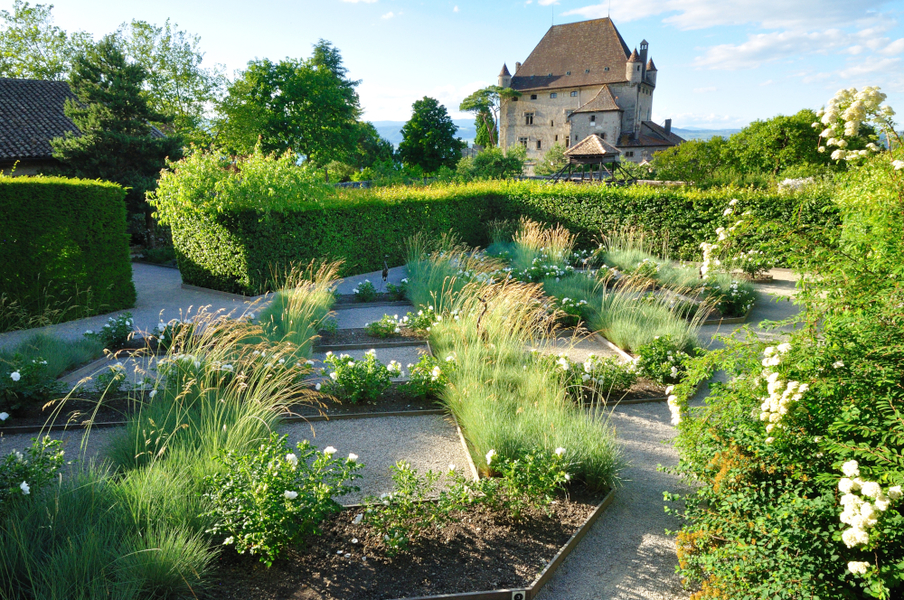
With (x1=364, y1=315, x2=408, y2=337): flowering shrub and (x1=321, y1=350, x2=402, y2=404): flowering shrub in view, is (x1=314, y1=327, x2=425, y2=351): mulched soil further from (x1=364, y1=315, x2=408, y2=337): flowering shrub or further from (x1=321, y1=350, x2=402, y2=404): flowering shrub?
(x1=321, y1=350, x2=402, y2=404): flowering shrub

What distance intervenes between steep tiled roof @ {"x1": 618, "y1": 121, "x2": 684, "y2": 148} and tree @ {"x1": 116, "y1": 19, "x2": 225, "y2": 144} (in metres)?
34.7

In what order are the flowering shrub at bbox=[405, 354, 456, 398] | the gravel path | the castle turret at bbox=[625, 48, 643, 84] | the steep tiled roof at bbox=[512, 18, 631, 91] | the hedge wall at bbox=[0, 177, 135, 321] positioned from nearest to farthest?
1. the gravel path
2. the flowering shrub at bbox=[405, 354, 456, 398]
3. the hedge wall at bbox=[0, 177, 135, 321]
4. the castle turret at bbox=[625, 48, 643, 84]
5. the steep tiled roof at bbox=[512, 18, 631, 91]

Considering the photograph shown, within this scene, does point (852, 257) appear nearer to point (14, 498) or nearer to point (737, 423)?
point (737, 423)

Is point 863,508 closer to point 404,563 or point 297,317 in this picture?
point 404,563

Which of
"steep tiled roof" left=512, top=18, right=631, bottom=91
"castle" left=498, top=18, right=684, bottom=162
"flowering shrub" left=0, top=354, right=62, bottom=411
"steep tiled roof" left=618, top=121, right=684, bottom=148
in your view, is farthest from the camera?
"steep tiled roof" left=512, top=18, right=631, bottom=91

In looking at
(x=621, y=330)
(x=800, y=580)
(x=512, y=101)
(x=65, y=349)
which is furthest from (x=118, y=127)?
(x=512, y=101)

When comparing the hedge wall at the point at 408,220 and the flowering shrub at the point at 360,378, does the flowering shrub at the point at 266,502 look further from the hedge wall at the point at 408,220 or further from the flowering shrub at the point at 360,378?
the hedge wall at the point at 408,220

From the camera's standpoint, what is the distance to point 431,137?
1634 inches

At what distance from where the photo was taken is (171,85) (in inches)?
1296

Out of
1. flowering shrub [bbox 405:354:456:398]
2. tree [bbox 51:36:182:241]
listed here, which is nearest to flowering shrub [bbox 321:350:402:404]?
flowering shrub [bbox 405:354:456:398]

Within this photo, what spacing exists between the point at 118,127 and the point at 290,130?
69.2ft

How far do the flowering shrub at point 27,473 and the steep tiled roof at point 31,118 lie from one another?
1718 cm

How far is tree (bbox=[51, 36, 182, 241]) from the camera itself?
603 inches

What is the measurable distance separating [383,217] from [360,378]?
737 centimetres
